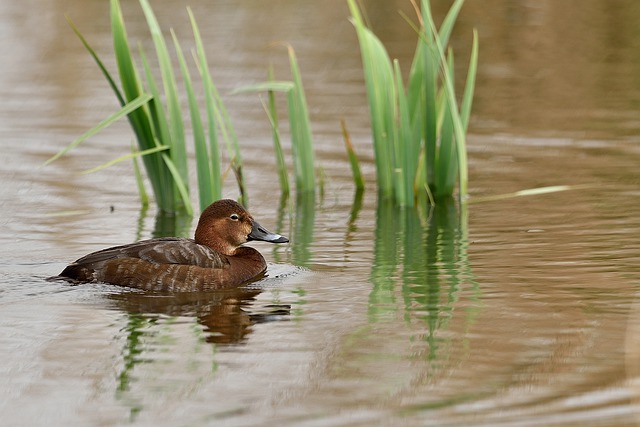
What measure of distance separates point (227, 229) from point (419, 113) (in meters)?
2.19

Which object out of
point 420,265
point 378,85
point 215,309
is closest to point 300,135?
point 378,85

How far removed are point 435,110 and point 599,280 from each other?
2619mm

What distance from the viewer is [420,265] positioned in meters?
8.72

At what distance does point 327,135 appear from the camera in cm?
1360

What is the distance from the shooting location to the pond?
566 cm

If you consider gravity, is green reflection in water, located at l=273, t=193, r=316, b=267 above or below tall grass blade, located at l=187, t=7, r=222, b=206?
below

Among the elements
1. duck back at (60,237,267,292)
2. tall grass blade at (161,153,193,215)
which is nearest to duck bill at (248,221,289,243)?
duck back at (60,237,267,292)

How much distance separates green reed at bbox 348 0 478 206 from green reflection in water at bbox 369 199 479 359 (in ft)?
0.76

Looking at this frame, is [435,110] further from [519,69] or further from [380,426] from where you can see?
[519,69]

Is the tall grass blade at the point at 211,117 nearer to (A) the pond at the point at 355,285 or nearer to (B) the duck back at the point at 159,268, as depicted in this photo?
(A) the pond at the point at 355,285

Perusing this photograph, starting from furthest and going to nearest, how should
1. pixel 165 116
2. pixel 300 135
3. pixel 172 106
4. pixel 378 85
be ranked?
pixel 300 135 < pixel 378 85 < pixel 165 116 < pixel 172 106

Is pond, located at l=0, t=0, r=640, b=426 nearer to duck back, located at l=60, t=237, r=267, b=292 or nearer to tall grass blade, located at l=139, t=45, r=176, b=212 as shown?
duck back, located at l=60, t=237, r=267, b=292

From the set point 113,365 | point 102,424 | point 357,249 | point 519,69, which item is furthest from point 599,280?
point 519,69

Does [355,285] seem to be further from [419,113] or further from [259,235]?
[419,113]
